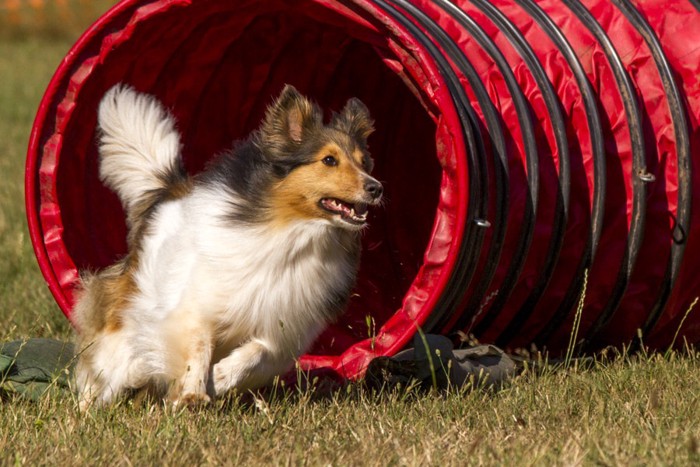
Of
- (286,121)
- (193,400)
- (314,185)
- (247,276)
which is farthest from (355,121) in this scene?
(193,400)

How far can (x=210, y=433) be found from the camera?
4055mm

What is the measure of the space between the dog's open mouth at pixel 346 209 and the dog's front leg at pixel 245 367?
0.62 m

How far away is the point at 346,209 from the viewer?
4.64 metres

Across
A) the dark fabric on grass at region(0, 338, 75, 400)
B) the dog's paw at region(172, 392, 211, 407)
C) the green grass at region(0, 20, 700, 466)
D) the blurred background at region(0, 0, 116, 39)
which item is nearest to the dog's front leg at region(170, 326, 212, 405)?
the dog's paw at region(172, 392, 211, 407)

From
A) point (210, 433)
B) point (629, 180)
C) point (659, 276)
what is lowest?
point (210, 433)

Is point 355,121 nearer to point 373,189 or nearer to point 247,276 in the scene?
point 373,189

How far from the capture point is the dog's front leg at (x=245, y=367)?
463 cm

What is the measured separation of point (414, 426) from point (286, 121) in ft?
4.66

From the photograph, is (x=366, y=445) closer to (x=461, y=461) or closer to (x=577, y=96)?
(x=461, y=461)

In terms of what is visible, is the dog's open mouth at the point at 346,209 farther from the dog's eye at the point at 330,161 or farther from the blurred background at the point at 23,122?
the blurred background at the point at 23,122

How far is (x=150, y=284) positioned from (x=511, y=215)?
1.60m

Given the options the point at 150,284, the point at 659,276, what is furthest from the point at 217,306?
the point at 659,276

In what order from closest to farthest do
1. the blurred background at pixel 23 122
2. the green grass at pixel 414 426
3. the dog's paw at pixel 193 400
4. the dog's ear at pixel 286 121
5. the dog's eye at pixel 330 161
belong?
the green grass at pixel 414 426 → the dog's paw at pixel 193 400 → the dog's eye at pixel 330 161 → the dog's ear at pixel 286 121 → the blurred background at pixel 23 122

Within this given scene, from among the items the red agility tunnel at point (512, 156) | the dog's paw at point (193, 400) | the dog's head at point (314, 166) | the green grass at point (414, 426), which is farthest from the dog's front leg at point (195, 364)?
the red agility tunnel at point (512, 156)
